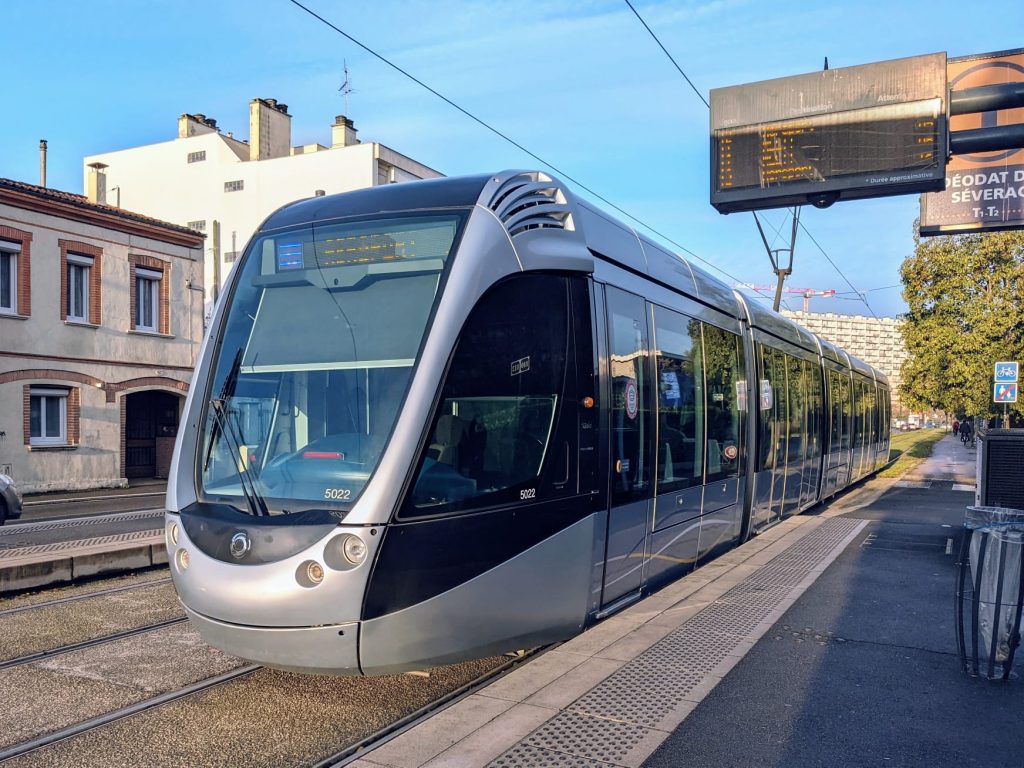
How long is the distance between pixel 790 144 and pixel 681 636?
7499mm

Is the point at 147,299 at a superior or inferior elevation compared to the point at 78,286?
inferior

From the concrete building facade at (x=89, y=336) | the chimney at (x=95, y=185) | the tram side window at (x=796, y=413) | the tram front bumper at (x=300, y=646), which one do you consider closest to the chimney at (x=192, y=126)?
the chimney at (x=95, y=185)

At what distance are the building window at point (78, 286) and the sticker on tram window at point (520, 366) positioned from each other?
22.5 meters

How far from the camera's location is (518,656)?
6.37 meters

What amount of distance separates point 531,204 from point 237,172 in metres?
43.8

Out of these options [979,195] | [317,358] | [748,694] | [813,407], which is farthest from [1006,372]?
[317,358]

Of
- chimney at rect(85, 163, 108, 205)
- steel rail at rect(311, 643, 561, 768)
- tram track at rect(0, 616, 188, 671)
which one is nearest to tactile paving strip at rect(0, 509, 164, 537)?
tram track at rect(0, 616, 188, 671)

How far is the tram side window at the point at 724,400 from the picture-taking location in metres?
9.08

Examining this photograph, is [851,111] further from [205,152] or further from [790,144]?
[205,152]

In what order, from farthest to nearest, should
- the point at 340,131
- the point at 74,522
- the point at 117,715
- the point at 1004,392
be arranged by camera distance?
the point at 340,131, the point at 1004,392, the point at 74,522, the point at 117,715

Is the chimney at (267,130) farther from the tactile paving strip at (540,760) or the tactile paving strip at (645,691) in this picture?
the tactile paving strip at (540,760)

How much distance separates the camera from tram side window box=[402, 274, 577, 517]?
491 cm

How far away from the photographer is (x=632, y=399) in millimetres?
6770

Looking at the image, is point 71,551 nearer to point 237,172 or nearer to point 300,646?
point 300,646
